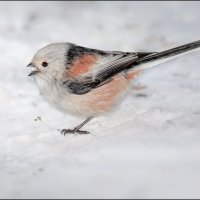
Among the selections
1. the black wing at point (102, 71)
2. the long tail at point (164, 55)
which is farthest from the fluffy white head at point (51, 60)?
the long tail at point (164, 55)

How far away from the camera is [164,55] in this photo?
680 cm

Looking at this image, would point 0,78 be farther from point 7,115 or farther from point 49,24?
point 49,24

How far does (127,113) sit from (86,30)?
2404mm

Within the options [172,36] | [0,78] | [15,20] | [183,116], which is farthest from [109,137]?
[15,20]

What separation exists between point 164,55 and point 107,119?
1028mm

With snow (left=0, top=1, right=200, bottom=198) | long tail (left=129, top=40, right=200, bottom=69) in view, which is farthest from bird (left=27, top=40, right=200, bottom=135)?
snow (left=0, top=1, right=200, bottom=198)

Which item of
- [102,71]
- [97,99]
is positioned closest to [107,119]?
[97,99]

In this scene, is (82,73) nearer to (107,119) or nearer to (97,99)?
(97,99)

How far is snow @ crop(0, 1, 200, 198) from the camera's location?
600cm

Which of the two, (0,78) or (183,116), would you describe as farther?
(0,78)

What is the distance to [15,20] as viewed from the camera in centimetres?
972

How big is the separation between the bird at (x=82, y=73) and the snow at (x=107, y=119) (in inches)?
13.9

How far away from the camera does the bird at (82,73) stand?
6898mm

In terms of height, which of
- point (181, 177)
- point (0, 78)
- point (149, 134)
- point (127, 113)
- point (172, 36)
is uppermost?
point (172, 36)
